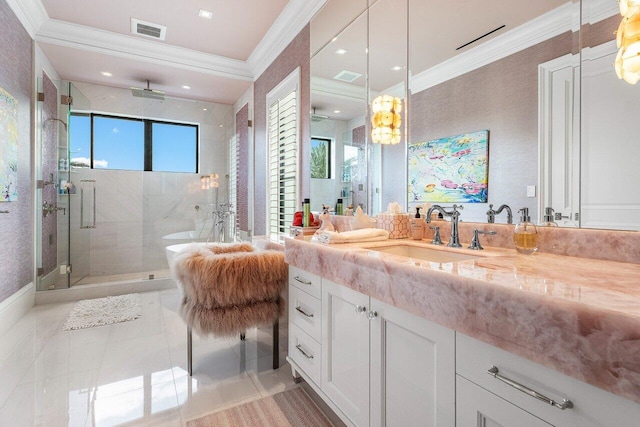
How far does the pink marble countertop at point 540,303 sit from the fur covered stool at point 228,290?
3.35 ft

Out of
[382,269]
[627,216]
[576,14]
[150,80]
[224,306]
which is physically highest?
[150,80]

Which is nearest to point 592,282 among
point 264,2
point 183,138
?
point 264,2

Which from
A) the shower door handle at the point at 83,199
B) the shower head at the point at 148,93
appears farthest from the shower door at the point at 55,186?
the shower head at the point at 148,93

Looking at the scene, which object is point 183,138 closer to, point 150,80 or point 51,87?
point 150,80

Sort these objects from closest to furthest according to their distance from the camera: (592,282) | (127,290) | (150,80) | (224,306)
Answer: (592,282), (224,306), (127,290), (150,80)

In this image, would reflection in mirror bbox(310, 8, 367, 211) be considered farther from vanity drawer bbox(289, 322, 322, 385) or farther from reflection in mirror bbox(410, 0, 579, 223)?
vanity drawer bbox(289, 322, 322, 385)

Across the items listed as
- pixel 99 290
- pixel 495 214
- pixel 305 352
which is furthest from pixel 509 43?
pixel 99 290

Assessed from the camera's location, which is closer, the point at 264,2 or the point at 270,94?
the point at 264,2

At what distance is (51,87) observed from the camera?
3.69 m

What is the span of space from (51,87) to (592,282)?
506 centimetres

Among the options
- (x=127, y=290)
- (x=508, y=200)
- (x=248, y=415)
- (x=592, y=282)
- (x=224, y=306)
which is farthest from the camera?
(x=127, y=290)

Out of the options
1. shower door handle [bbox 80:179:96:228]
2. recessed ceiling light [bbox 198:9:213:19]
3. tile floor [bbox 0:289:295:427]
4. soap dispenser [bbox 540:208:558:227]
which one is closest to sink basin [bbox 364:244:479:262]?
soap dispenser [bbox 540:208:558:227]

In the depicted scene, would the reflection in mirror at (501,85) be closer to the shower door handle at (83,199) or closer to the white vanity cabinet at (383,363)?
the white vanity cabinet at (383,363)

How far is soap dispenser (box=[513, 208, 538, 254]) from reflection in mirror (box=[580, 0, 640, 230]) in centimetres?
16
